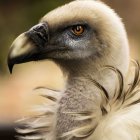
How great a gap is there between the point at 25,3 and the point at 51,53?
6996 millimetres

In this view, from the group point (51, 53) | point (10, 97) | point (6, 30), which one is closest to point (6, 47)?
point (6, 30)

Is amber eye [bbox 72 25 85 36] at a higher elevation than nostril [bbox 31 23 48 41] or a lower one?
lower

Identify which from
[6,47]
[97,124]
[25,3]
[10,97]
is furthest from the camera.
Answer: [25,3]

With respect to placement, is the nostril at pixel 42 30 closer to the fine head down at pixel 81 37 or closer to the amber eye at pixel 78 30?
the fine head down at pixel 81 37

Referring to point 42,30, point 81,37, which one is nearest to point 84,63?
point 81,37

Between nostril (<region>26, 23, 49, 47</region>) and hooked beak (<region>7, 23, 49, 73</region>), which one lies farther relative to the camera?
nostril (<region>26, 23, 49, 47</region>)

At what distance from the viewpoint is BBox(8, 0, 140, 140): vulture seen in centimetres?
456

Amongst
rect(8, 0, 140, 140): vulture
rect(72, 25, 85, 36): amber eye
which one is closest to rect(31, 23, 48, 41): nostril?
rect(8, 0, 140, 140): vulture

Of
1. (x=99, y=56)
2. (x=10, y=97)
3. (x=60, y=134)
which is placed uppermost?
(x=99, y=56)

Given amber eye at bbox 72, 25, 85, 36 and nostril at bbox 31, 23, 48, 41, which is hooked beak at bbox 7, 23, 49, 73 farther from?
amber eye at bbox 72, 25, 85, 36

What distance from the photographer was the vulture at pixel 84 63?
4559 millimetres

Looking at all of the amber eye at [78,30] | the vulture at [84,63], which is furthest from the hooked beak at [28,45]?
the amber eye at [78,30]

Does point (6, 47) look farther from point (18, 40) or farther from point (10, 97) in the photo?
point (18, 40)

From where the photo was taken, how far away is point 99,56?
4730mm
